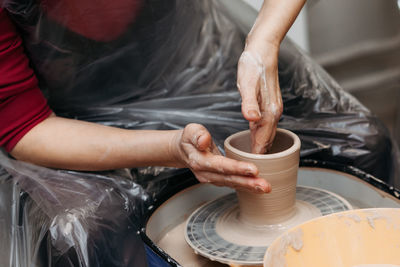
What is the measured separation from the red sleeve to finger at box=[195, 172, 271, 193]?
18.3 inches

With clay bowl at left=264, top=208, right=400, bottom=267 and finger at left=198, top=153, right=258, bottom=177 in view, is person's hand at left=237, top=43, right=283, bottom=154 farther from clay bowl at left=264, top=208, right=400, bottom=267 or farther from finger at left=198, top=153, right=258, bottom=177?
clay bowl at left=264, top=208, right=400, bottom=267

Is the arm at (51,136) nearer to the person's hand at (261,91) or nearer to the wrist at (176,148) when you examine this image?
the wrist at (176,148)

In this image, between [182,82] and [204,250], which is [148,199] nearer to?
[204,250]

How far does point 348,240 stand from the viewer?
31.1 inches

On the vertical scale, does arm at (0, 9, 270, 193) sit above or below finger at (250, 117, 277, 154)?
below

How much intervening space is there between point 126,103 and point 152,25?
23 centimetres

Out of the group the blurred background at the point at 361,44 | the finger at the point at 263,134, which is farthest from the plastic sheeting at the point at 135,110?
the blurred background at the point at 361,44

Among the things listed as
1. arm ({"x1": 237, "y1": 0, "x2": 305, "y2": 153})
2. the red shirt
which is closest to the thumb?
arm ({"x1": 237, "y1": 0, "x2": 305, "y2": 153})

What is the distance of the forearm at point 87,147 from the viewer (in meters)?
1.08

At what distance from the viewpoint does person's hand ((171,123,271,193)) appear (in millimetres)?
869

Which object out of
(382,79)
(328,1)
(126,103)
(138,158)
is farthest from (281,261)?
(382,79)

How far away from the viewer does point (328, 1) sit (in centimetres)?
213

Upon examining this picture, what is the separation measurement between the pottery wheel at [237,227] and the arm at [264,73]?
17 centimetres

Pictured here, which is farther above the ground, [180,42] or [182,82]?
[180,42]
